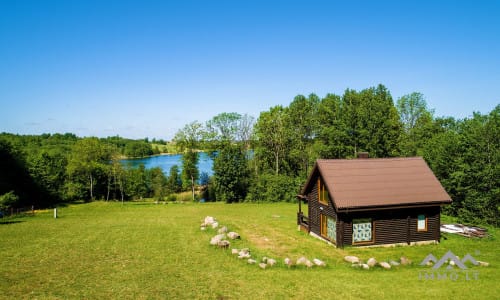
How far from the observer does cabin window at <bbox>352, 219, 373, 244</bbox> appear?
19.5 m

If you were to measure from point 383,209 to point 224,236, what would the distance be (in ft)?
32.3

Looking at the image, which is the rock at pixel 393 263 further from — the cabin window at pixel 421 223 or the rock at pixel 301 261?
the cabin window at pixel 421 223

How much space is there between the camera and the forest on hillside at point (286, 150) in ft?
97.1

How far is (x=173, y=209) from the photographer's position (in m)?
37.6

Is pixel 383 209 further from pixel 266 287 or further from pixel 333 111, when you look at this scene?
pixel 333 111

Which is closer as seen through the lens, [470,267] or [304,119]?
[470,267]

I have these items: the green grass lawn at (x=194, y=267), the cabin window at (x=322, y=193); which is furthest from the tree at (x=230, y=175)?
the cabin window at (x=322, y=193)

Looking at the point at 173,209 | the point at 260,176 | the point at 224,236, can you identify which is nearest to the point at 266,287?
the point at 224,236

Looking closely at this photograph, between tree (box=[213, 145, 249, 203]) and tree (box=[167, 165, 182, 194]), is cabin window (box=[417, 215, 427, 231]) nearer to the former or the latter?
tree (box=[213, 145, 249, 203])

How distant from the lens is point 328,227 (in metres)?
20.9

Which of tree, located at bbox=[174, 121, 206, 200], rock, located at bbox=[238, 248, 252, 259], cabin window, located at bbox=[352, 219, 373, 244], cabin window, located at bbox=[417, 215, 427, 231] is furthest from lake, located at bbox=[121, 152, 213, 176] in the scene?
cabin window, located at bbox=[417, 215, 427, 231]

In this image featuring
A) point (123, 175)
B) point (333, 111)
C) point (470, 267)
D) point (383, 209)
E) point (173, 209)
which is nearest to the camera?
point (470, 267)

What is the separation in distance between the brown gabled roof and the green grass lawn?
9.08ft

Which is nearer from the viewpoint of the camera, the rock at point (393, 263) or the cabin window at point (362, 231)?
the rock at point (393, 263)
